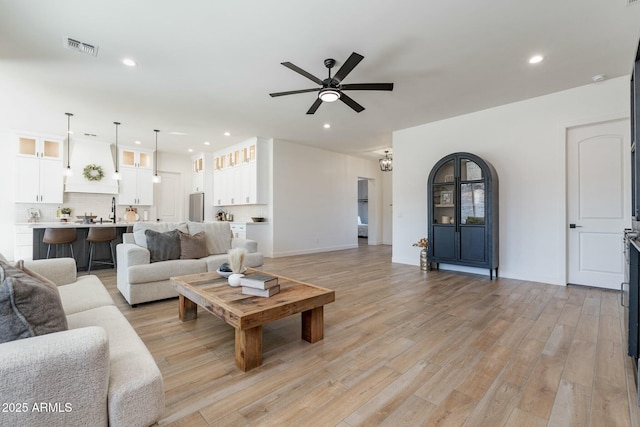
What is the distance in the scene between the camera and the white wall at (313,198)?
687cm

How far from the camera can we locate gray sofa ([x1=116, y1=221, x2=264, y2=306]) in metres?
3.17

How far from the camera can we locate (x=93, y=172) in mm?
6828

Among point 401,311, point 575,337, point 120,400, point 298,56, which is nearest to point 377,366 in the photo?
point 401,311

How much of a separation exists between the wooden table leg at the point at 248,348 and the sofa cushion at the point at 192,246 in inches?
83.5

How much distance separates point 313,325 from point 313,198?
→ 210 inches

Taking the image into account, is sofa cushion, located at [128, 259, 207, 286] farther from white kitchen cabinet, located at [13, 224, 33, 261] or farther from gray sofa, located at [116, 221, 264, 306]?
white kitchen cabinet, located at [13, 224, 33, 261]

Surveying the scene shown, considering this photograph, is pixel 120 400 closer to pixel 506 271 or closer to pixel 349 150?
pixel 506 271

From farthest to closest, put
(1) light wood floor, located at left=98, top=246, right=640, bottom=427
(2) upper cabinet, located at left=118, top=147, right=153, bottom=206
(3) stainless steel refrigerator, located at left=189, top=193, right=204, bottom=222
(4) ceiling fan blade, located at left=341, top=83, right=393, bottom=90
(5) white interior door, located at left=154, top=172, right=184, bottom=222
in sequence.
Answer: (3) stainless steel refrigerator, located at left=189, top=193, right=204, bottom=222 < (5) white interior door, located at left=154, top=172, right=184, bottom=222 < (2) upper cabinet, located at left=118, top=147, right=153, bottom=206 < (4) ceiling fan blade, located at left=341, top=83, right=393, bottom=90 < (1) light wood floor, located at left=98, top=246, right=640, bottom=427

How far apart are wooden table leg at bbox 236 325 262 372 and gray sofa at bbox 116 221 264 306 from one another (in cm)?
129

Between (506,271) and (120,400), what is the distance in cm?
514

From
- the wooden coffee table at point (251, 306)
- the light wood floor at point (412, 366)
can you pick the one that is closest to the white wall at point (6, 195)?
the light wood floor at point (412, 366)

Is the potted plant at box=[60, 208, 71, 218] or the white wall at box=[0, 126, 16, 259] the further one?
the potted plant at box=[60, 208, 71, 218]

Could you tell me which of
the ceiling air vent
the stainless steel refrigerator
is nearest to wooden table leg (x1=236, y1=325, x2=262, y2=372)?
the ceiling air vent

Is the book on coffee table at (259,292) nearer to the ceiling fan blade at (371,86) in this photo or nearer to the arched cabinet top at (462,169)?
the ceiling fan blade at (371,86)
